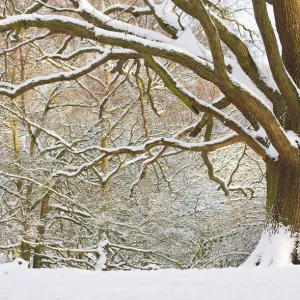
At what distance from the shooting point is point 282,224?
15.9 ft

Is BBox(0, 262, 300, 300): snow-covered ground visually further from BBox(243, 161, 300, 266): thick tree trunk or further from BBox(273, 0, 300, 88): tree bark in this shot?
BBox(273, 0, 300, 88): tree bark

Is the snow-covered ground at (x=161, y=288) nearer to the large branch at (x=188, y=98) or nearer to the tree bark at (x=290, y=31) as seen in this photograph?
the large branch at (x=188, y=98)

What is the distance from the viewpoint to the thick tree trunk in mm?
4695

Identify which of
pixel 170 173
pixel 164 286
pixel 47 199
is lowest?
pixel 164 286

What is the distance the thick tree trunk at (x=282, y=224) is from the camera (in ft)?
15.4

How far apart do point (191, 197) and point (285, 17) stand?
5.49 m

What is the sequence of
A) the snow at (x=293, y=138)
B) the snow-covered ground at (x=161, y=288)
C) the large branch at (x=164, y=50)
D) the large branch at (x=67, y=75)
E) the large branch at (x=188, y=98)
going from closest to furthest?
1. the snow-covered ground at (x=161, y=288)
2. the large branch at (x=164, y=50)
3. the snow at (x=293, y=138)
4. the large branch at (x=188, y=98)
5. the large branch at (x=67, y=75)

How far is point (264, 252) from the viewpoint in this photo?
15.9ft

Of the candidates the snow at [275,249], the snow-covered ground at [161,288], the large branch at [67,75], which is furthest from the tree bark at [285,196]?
the large branch at [67,75]

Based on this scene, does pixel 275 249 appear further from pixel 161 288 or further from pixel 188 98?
pixel 161 288

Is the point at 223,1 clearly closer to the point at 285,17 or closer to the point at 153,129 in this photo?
the point at 285,17

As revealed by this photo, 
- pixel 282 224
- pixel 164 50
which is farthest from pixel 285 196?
pixel 164 50

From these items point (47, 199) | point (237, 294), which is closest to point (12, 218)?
point (47, 199)

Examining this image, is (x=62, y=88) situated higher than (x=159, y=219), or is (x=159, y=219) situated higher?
(x=62, y=88)
